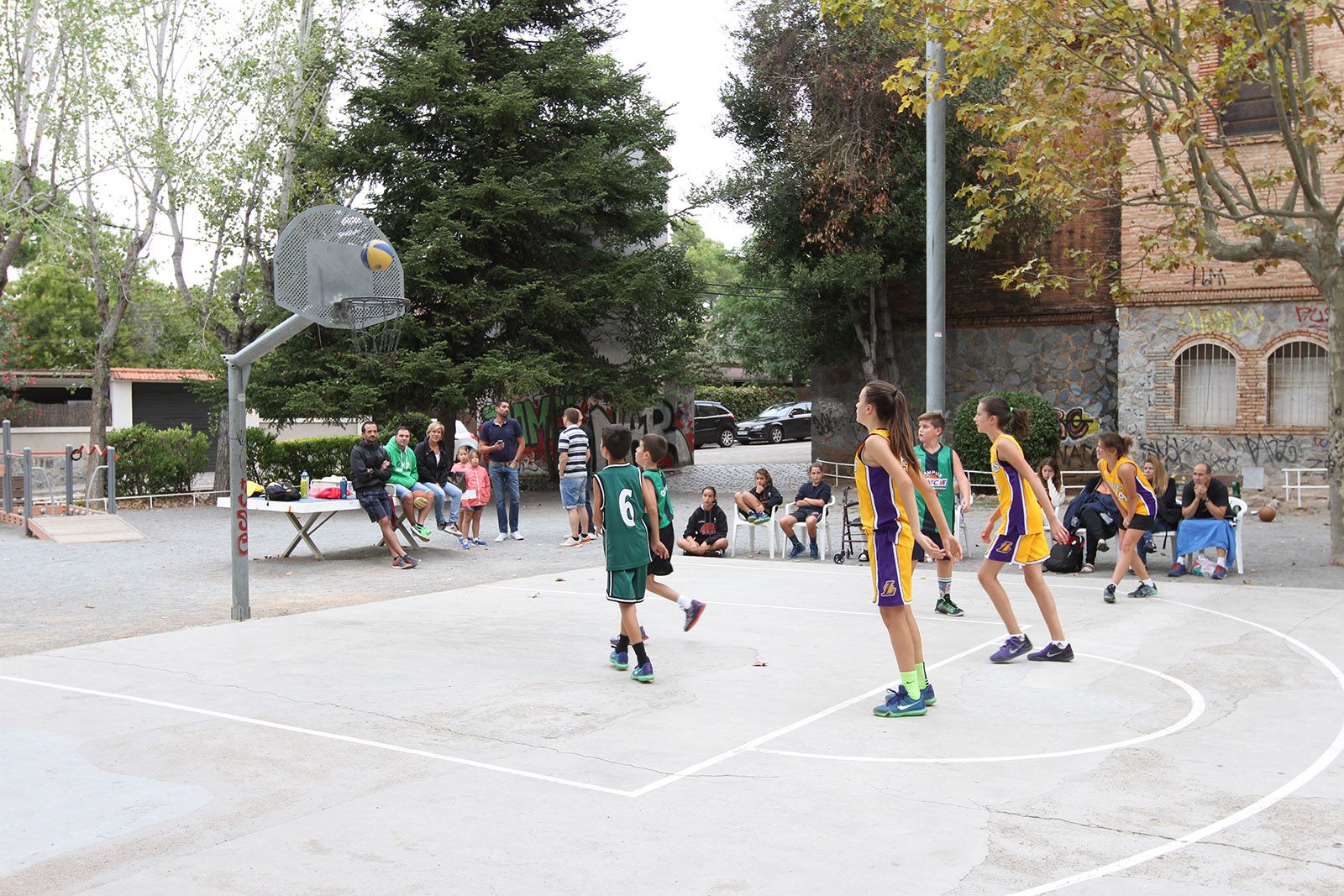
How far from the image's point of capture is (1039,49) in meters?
12.9

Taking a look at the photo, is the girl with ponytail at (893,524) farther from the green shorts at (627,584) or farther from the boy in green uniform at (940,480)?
the boy in green uniform at (940,480)

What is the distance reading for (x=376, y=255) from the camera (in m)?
11.0

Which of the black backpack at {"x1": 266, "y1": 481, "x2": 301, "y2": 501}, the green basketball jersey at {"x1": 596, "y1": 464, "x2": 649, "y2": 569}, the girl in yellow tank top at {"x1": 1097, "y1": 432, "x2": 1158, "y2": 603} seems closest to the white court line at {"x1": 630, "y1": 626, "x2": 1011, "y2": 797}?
the green basketball jersey at {"x1": 596, "y1": 464, "x2": 649, "y2": 569}

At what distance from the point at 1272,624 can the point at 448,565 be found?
8.99 m

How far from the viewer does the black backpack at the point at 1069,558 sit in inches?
524

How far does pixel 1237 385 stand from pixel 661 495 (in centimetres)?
1582

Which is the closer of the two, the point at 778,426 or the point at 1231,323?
the point at 1231,323

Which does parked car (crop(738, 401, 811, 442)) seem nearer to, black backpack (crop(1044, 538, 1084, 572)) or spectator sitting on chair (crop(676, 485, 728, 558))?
spectator sitting on chair (crop(676, 485, 728, 558))

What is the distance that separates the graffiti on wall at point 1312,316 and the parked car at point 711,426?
86.3 feet

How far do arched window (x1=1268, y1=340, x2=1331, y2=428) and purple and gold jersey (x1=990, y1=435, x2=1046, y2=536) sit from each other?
14.6 metres

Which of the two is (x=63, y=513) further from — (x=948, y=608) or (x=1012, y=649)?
(x=1012, y=649)

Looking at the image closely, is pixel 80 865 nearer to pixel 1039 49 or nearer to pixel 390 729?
pixel 390 729

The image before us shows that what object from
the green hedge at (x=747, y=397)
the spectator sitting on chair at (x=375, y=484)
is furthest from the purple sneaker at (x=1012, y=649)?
the green hedge at (x=747, y=397)

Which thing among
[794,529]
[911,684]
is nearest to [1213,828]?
[911,684]
